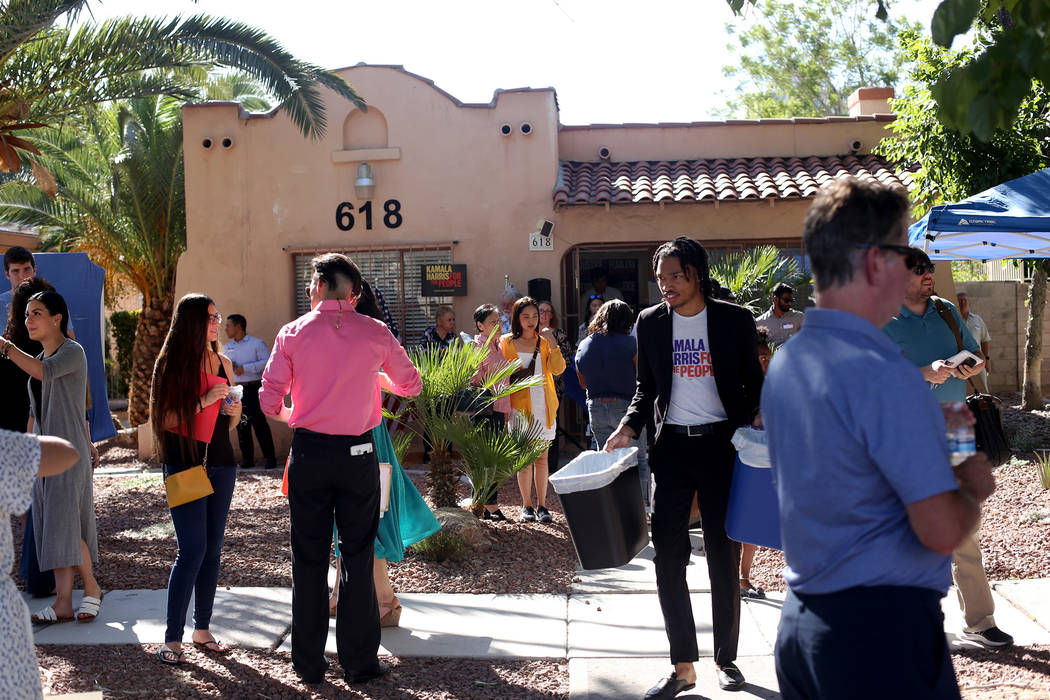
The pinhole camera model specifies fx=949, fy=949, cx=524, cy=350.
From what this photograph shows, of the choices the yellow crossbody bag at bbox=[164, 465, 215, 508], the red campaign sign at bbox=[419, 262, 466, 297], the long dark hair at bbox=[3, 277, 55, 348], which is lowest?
the yellow crossbody bag at bbox=[164, 465, 215, 508]

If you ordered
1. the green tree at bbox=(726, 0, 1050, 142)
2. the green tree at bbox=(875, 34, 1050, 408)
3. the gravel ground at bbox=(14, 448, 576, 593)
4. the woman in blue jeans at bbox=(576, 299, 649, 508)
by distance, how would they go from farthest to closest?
the green tree at bbox=(875, 34, 1050, 408) < the woman in blue jeans at bbox=(576, 299, 649, 508) < the gravel ground at bbox=(14, 448, 576, 593) < the green tree at bbox=(726, 0, 1050, 142)

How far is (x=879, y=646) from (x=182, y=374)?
3.76 m

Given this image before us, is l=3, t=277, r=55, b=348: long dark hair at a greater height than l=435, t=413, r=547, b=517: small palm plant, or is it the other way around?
l=3, t=277, r=55, b=348: long dark hair

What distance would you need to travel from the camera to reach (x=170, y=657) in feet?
15.7

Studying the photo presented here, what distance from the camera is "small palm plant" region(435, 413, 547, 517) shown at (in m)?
7.12

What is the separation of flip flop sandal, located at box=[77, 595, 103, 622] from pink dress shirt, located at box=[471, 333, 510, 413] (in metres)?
3.07

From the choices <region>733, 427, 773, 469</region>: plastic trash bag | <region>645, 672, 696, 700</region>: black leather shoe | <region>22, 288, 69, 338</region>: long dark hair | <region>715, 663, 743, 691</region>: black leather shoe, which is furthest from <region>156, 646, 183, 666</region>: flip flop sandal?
<region>733, 427, 773, 469</region>: plastic trash bag

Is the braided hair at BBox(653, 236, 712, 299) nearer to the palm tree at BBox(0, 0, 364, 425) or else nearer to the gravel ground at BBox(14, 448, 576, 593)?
the gravel ground at BBox(14, 448, 576, 593)

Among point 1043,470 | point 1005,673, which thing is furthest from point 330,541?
point 1043,470

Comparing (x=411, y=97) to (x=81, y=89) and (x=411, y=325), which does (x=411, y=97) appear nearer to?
(x=411, y=325)

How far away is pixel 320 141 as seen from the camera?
12.6 m

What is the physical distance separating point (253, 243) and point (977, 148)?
9009 millimetres

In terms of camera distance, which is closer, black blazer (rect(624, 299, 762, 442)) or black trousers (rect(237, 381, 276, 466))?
black blazer (rect(624, 299, 762, 442))

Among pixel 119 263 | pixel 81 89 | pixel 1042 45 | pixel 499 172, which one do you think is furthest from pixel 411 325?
pixel 1042 45
